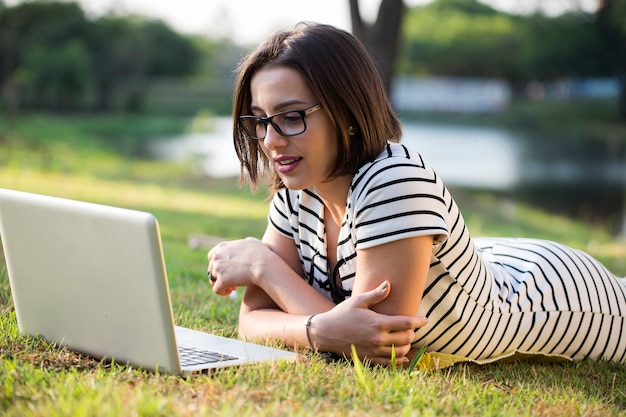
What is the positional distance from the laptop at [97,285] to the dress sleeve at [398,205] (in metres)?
0.39

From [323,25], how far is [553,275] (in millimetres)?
1051

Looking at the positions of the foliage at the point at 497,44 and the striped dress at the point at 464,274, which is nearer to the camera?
the striped dress at the point at 464,274

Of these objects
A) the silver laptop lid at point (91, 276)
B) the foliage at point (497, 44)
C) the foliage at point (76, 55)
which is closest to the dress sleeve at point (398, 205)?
the silver laptop lid at point (91, 276)

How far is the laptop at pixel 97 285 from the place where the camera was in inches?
66.8

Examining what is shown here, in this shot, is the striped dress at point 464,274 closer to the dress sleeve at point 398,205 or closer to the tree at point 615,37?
the dress sleeve at point 398,205

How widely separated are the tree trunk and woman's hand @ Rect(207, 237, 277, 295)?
6322 millimetres

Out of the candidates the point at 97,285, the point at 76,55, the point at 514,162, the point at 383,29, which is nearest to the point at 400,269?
the point at 97,285

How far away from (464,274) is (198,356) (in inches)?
29.9

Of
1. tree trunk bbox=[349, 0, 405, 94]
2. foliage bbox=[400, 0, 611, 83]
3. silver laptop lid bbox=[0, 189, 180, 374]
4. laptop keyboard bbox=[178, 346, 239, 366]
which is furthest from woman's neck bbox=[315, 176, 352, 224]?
foliage bbox=[400, 0, 611, 83]

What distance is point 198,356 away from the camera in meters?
2.01

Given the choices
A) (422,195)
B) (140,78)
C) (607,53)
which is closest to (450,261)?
(422,195)

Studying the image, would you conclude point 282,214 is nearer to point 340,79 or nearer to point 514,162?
point 340,79

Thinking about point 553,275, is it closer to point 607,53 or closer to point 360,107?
point 360,107

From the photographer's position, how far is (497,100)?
3253cm
